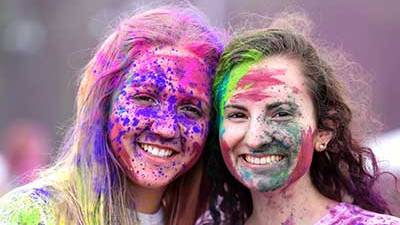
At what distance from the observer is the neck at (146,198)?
277cm

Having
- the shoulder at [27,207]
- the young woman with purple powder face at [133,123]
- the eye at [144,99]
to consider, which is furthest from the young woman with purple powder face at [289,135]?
the shoulder at [27,207]

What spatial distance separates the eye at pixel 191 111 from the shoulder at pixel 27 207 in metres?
0.51

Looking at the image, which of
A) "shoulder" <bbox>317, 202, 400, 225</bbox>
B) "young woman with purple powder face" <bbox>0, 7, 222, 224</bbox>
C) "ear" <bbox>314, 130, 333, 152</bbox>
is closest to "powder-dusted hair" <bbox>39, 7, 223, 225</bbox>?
"young woman with purple powder face" <bbox>0, 7, 222, 224</bbox>

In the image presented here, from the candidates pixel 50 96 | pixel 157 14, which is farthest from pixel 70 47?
pixel 157 14

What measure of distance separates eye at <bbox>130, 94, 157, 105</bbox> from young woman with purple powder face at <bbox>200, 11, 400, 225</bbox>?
0.22m

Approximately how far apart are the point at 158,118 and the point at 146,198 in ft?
1.13

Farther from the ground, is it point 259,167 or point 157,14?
point 157,14

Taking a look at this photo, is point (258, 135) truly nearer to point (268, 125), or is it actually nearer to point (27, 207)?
point (268, 125)

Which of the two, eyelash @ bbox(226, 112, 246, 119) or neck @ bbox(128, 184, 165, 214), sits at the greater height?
eyelash @ bbox(226, 112, 246, 119)

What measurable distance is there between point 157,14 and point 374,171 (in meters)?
0.93

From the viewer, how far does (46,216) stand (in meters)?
2.48

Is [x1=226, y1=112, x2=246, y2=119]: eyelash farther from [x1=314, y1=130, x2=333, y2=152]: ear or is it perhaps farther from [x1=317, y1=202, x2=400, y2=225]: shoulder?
[x1=317, y1=202, x2=400, y2=225]: shoulder

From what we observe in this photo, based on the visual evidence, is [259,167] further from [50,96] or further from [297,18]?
[50,96]

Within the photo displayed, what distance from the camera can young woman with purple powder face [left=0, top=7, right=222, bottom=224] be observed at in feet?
8.54
